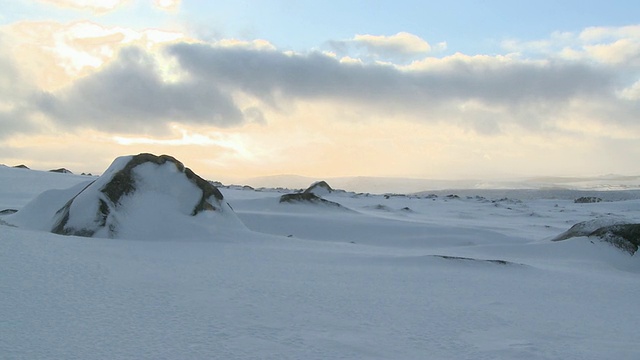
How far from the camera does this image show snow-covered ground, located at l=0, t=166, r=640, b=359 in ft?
6.70

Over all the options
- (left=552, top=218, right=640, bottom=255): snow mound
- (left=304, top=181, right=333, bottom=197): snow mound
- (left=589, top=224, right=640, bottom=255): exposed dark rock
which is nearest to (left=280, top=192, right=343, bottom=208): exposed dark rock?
(left=552, top=218, right=640, bottom=255): snow mound

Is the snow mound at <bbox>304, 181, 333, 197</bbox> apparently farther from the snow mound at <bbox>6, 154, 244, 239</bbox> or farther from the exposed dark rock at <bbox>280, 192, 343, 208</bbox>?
the snow mound at <bbox>6, 154, 244, 239</bbox>

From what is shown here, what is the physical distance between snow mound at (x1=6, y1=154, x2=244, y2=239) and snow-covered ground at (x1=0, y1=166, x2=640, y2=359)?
273mm

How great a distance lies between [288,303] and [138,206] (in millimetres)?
2873

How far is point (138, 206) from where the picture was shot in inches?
198

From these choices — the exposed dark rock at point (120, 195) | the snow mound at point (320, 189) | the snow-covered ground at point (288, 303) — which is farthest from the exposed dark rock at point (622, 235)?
the snow mound at point (320, 189)

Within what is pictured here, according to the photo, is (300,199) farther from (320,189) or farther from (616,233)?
(320,189)

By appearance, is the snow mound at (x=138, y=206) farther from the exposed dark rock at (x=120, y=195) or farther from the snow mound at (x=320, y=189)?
the snow mound at (x=320, y=189)

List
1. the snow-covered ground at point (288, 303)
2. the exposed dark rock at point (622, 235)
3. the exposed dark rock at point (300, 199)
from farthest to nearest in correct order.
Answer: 1. the exposed dark rock at point (300, 199)
2. the exposed dark rock at point (622, 235)
3. the snow-covered ground at point (288, 303)

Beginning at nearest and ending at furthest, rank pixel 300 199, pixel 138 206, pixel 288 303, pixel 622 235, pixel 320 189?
pixel 288 303
pixel 138 206
pixel 622 235
pixel 300 199
pixel 320 189

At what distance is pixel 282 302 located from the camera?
2695 mm

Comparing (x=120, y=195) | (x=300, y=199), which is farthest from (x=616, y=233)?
(x=300, y=199)

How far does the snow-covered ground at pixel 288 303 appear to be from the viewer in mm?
2043

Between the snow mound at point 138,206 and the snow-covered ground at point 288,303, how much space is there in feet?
0.90
